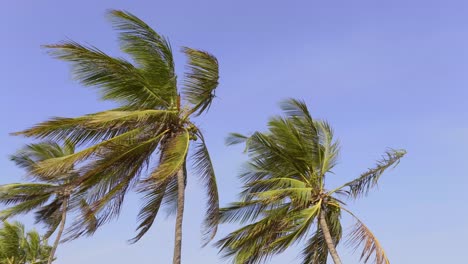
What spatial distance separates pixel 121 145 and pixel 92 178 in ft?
3.45

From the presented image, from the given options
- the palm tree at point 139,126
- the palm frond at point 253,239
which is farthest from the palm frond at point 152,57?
the palm frond at point 253,239

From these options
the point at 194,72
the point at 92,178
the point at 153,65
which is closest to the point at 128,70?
the point at 153,65

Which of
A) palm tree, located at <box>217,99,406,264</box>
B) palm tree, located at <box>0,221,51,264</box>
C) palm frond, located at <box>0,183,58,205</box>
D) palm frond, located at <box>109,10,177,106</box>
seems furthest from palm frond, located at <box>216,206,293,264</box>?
palm tree, located at <box>0,221,51,264</box>

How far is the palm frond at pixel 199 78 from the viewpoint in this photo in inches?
502

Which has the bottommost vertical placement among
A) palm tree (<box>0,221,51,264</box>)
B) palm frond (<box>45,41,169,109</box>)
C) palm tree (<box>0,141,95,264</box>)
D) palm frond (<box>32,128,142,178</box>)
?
palm tree (<box>0,221,51,264</box>)

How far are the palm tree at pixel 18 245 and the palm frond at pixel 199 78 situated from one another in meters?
19.8

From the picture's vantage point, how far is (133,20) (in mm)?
12297

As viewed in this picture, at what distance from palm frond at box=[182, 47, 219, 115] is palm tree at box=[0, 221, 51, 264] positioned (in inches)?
779

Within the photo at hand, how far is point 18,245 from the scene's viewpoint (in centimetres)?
2770

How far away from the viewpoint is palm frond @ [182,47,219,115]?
12758 millimetres

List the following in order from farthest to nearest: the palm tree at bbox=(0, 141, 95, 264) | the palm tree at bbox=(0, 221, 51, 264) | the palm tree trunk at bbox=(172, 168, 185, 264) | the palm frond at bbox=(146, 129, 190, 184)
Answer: the palm tree at bbox=(0, 221, 51, 264), the palm tree at bbox=(0, 141, 95, 264), the palm tree trunk at bbox=(172, 168, 185, 264), the palm frond at bbox=(146, 129, 190, 184)

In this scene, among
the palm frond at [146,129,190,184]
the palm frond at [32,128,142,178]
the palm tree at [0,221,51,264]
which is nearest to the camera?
the palm frond at [32,128,142,178]

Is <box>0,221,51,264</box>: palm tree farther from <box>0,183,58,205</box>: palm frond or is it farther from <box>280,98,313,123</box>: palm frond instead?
<box>280,98,313,123</box>: palm frond

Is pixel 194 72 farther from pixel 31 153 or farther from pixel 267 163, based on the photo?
pixel 31 153
